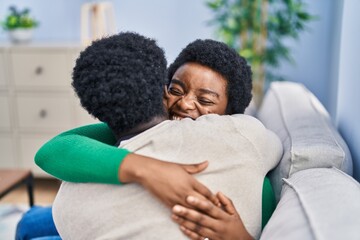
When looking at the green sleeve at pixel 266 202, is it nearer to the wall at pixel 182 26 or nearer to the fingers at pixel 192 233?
the fingers at pixel 192 233

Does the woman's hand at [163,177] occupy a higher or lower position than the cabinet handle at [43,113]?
higher

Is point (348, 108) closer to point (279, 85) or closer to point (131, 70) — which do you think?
point (279, 85)

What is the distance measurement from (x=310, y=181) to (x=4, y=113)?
102 inches

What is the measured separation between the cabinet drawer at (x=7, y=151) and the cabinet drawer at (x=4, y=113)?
3.2 inches

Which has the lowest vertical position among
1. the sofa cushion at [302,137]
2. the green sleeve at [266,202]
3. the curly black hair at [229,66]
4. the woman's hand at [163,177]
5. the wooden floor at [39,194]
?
the wooden floor at [39,194]

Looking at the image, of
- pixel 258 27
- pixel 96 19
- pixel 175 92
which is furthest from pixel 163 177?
pixel 96 19

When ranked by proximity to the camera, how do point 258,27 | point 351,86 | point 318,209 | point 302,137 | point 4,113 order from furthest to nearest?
point 4,113
point 258,27
point 351,86
point 302,137
point 318,209

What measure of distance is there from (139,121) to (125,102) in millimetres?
61

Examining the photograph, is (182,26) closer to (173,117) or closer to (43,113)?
(43,113)

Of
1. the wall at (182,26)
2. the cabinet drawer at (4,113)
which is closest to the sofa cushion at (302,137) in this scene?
the wall at (182,26)

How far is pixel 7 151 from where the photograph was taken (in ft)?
9.94

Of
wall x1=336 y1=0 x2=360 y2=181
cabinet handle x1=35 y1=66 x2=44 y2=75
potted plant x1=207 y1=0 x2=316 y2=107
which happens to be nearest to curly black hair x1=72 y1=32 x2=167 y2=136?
wall x1=336 y1=0 x2=360 y2=181

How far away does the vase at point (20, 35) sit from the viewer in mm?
2987

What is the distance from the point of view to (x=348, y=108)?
140cm
